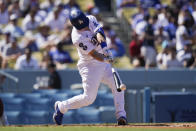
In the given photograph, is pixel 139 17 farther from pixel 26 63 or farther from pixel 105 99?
pixel 105 99

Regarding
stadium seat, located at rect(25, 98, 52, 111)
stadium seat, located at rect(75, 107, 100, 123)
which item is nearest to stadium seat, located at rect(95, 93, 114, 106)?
stadium seat, located at rect(75, 107, 100, 123)

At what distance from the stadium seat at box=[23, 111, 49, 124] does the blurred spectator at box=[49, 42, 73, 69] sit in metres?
2.72

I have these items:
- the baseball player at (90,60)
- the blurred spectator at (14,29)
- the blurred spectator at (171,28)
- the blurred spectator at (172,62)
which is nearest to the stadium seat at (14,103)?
the baseball player at (90,60)

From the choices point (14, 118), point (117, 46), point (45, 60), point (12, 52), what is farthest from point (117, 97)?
point (12, 52)

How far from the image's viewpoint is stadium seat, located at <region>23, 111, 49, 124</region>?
11.7 metres

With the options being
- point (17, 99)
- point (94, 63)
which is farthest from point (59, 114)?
point (17, 99)

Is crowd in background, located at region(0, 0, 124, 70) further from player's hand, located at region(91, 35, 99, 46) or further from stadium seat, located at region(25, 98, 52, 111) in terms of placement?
player's hand, located at region(91, 35, 99, 46)

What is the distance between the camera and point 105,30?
14.8 metres

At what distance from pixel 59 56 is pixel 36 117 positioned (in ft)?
9.59

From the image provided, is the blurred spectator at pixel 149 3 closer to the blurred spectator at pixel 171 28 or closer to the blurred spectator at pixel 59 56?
the blurred spectator at pixel 171 28

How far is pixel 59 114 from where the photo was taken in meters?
8.55

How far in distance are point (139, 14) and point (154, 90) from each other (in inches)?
153

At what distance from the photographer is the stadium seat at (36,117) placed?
11680mm

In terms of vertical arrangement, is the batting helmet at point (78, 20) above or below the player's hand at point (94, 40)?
above
